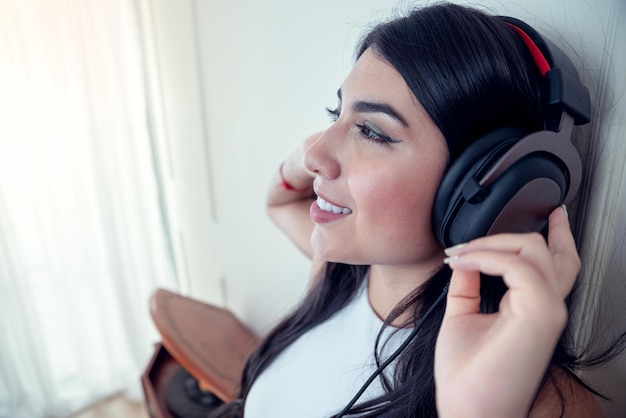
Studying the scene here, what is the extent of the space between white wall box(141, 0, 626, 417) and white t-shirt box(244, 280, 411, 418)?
326 mm

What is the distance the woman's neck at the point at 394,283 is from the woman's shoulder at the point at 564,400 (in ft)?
0.67

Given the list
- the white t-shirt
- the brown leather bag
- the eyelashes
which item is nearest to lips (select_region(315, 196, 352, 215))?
the eyelashes

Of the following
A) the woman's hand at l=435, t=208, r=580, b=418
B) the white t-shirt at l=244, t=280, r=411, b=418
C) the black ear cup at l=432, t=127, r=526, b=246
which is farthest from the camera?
the white t-shirt at l=244, t=280, r=411, b=418

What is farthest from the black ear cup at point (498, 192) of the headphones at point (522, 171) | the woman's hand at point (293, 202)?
the woman's hand at point (293, 202)

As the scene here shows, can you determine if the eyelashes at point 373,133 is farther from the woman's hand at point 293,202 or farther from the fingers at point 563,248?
the woman's hand at point 293,202

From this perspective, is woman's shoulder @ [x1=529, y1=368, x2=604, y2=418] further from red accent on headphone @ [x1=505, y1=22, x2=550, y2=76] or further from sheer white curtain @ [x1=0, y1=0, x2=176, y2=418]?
sheer white curtain @ [x1=0, y1=0, x2=176, y2=418]

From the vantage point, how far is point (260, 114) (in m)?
1.19

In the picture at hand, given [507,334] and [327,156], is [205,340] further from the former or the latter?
[507,334]

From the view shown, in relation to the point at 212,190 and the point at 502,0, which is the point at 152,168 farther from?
the point at 502,0

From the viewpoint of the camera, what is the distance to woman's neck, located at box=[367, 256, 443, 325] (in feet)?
2.24

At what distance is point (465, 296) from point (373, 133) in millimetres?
237

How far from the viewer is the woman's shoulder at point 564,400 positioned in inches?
20.9

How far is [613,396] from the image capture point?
61 centimetres

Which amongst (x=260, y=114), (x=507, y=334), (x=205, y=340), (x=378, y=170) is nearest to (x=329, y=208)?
(x=378, y=170)
